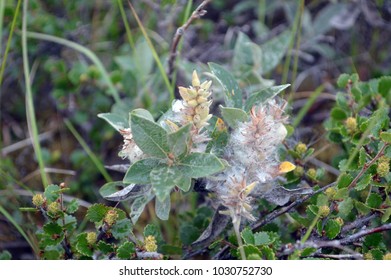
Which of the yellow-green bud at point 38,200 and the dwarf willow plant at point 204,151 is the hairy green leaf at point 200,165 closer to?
the dwarf willow plant at point 204,151

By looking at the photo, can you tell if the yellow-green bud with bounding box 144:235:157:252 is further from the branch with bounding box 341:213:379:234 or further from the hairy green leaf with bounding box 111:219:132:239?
the branch with bounding box 341:213:379:234

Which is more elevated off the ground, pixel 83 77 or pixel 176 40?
pixel 176 40

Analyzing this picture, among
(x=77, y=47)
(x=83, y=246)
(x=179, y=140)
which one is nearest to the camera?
(x=179, y=140)

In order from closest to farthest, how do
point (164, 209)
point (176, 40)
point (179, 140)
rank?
point (179, 140) → point (164, 209) → point (176, 40)

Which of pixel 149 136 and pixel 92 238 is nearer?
pixel 149 136

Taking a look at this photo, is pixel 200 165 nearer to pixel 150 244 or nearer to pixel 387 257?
pixel 150 244

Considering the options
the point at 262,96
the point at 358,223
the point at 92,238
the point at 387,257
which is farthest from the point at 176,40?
the point at 387,257

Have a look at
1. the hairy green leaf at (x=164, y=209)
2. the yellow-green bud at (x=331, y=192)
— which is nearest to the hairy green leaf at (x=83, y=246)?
the hairy green leaf at (x=164, y=209)
